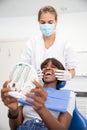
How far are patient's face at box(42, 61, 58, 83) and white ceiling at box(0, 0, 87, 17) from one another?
142 cm

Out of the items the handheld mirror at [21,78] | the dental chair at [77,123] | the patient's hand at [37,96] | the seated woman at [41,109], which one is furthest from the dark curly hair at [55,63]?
the patient's hand at [37,96]

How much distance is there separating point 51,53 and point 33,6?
1384 mm

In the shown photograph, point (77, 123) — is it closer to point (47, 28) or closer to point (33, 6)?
point (47, 28)

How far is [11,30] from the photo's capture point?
3266mm

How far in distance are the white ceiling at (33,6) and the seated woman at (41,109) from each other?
141cm

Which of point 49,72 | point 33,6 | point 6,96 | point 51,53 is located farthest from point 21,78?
point 33,6

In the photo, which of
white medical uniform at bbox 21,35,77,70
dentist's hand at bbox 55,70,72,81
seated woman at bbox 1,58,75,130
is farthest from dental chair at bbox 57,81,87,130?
white medical uniform at bbox 21,35,77,70

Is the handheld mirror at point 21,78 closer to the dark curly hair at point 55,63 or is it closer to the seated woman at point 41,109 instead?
the seated woman at point 41,109

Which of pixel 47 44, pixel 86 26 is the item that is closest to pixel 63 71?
pixel 47 44

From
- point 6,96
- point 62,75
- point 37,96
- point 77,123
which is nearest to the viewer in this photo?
point 37,96

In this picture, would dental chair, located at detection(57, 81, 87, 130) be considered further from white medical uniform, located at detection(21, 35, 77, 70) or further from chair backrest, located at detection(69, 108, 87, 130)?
white medical uniform, located at detection(21, 35, 77, 70)

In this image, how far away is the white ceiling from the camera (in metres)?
2.73

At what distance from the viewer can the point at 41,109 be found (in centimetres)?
82

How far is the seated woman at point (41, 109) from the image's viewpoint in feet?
2.61
